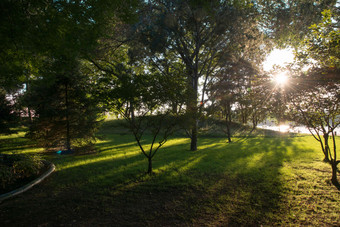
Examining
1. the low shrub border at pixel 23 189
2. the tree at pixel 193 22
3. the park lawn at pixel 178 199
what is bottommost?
the park lawn at pixel 178 199

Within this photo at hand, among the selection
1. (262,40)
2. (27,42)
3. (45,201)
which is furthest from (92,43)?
(262,40)

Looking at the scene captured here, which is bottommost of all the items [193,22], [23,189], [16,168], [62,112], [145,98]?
[23,189]

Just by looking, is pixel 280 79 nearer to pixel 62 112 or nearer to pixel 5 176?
pixel 5 176

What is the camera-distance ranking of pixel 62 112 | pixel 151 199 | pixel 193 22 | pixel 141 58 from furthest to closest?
pixel 141 58 → pixel 193 22 → pixel 62 112 → pixel 151 199

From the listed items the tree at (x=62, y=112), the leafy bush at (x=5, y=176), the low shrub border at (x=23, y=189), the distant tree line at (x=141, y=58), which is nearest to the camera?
the distant tree line at (x=141, y=58)

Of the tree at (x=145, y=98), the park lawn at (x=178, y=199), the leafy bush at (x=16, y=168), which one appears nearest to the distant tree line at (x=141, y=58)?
the tree at (x=145, y=98)

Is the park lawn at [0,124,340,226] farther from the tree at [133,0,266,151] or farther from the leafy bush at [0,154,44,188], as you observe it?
the tree at [133,0,266,151]

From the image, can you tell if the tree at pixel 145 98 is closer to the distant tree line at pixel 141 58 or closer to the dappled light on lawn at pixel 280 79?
the distant tree line at pixel 141 58

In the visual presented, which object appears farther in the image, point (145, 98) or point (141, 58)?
point (141, 58)

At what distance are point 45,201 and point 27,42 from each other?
14.5 ft

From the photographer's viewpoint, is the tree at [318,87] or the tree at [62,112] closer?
the tree at [318,87]

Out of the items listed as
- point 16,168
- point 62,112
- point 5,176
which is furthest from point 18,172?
point 62,112

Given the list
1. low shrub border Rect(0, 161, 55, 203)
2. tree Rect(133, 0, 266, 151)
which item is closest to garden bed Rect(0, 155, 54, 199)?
low shrub border Rect(0, 161, 55, 203)

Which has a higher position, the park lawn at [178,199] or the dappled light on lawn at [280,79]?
the dappled light on lawn at [280,79]
